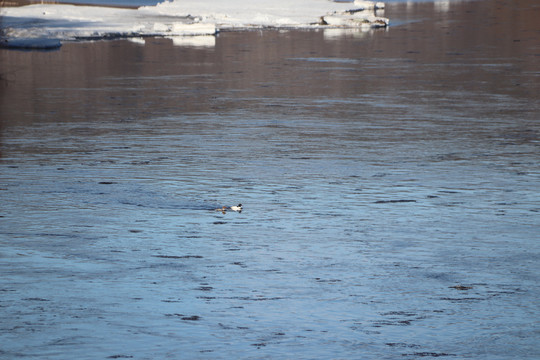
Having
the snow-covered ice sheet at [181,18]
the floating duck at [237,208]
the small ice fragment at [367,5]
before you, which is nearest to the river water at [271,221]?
the floating duck at [237,208]

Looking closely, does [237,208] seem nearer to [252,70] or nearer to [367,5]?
[252,70]

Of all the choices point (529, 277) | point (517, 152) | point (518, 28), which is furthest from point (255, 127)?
point (518, 28)

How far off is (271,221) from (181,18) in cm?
3243

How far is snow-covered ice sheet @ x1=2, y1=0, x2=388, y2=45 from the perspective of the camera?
29688 mm

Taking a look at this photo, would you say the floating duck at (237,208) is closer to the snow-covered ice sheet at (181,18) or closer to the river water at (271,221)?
the river water at (271,221)

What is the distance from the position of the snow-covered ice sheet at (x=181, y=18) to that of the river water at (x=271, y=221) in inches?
569

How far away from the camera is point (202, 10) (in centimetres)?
4197

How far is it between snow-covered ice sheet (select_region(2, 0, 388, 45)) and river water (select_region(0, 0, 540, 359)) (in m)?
14.5

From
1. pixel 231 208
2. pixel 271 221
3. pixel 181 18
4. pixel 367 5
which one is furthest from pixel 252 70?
pixel 367 5

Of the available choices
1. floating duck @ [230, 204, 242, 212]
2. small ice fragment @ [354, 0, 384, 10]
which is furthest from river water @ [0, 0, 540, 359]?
small ice fragment @ [354, 0, 384, 10]

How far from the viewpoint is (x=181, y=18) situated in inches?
1505

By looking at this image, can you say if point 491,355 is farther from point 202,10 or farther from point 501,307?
point 202,10

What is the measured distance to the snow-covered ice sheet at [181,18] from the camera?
29.7 metres

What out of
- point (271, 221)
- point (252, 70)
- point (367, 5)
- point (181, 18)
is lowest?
point (271, 221)
